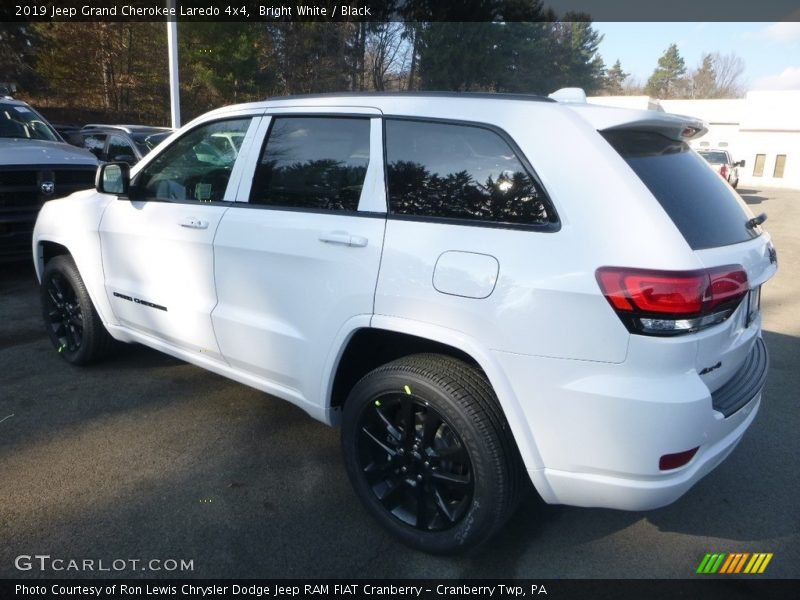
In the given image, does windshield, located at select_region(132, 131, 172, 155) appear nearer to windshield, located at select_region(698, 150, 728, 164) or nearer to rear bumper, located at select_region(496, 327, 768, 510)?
rear bumper, located at select_region(496, 327, 768, 510)

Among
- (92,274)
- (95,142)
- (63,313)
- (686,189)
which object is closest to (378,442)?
(686,189)

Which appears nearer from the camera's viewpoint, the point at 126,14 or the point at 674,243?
the point at 674,243

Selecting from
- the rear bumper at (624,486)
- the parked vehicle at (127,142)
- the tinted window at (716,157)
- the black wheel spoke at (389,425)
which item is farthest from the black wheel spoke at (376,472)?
the tinted window at (716,157)

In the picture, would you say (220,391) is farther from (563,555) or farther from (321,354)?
(563,555)

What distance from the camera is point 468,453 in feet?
8.09

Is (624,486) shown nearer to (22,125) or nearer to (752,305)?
(752,305)

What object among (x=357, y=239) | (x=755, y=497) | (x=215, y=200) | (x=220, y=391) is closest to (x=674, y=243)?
(x=357, y=239)

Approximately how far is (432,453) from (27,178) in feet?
20.6

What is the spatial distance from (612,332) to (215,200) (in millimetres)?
2313

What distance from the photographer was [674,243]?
2.17 m

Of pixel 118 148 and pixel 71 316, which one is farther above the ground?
pixel 118 148
